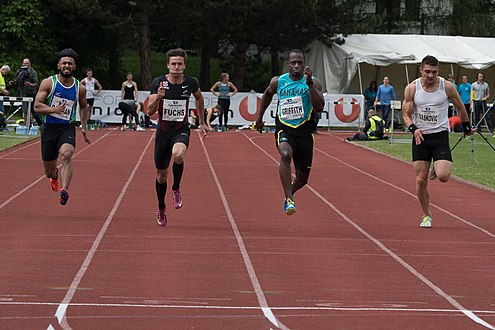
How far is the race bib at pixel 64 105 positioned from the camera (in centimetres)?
1219

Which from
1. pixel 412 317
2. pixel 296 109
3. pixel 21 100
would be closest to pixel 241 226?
pixel 296 109

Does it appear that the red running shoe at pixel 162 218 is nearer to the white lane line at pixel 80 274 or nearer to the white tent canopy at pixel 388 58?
the white lane line at pixel 80 274

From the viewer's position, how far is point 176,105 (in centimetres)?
1151

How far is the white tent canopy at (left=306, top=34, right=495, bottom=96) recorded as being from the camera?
3766cm

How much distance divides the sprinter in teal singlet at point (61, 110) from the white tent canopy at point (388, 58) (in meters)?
25.7

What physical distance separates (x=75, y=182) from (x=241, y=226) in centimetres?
506

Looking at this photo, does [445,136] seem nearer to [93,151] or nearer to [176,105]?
[176,105]

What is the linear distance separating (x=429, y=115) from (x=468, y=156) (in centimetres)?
1197

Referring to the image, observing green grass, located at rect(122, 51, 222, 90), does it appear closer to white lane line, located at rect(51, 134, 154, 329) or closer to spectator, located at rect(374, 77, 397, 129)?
spectator, located at rect(374, 77, 397, 129)

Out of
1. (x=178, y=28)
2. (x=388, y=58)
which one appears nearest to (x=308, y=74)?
(x=388, y=58)

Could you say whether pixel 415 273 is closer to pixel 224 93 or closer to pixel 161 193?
pixel 161 193

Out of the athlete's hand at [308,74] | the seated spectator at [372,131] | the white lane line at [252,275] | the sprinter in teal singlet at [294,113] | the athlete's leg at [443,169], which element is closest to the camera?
the white lane line at [252,275]

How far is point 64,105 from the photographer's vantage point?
12.2 metres

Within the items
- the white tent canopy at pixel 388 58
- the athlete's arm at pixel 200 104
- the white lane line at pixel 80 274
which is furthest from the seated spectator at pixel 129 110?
the athlete's arm at pixel 200 104
